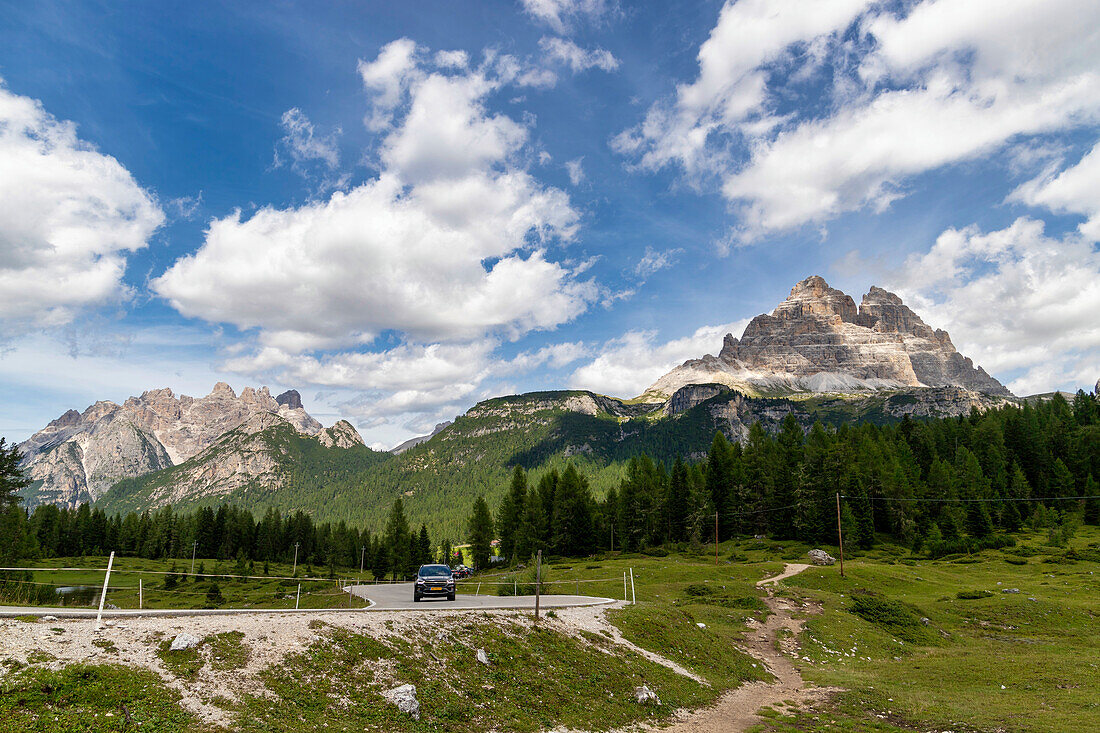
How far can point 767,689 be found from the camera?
30.8m

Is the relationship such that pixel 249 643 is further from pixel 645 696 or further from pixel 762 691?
pixel 762 691

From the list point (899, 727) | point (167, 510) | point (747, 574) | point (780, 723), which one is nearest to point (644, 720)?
point (780, 723)

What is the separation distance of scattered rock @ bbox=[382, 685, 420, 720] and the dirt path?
11196 millimetres

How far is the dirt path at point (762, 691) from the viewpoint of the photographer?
77.3 ft

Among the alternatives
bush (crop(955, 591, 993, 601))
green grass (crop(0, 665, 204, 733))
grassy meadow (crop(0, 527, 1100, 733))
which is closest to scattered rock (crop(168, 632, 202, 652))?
grassy meadow (crop(0, 527, 1100, 733))

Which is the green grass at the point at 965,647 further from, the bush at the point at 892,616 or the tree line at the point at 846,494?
the tree line at the point at 846,494

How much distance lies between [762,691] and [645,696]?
10.8 m

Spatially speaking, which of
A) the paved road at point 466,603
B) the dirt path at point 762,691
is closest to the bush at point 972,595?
the dirt path at point 762,691

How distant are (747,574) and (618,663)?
4817 centimetres

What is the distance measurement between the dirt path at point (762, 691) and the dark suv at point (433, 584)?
772 inches

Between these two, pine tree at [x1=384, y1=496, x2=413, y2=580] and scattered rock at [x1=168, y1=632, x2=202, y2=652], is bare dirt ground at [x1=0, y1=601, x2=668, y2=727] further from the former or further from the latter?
pine tree at [x1=384, y1=496, x2=413, y2=580]

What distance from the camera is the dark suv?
123 ft

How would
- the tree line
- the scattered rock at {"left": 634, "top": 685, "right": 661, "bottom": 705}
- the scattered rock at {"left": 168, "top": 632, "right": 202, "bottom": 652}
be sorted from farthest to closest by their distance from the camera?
the tree line < the scattered rock at {"left": 634, "top": 685, "right": 661, "bottom": 705} < the scattered rock at {"left": 168, "top": 632, "right": 202, "bottom": 652}

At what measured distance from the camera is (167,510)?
181 metres
